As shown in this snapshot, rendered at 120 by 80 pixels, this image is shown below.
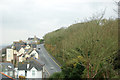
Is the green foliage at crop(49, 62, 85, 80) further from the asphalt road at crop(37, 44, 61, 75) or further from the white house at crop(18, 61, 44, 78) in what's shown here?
the asphalt road at crop(37, 44, 61, 75)

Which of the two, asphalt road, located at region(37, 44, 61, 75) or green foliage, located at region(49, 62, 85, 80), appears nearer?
green foliage, located at region(49, 62, 85, 80)

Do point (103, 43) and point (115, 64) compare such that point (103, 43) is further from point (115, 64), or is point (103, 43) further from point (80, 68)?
point (80, 68)

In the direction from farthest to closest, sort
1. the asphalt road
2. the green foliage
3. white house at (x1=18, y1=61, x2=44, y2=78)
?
the asphalt road, white house at (x1=18, y1=61, x2=44, y2=78), the green foliage

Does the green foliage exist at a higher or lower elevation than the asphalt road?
higher

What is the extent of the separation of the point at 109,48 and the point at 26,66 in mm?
7589

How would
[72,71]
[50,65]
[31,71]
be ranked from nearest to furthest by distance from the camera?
[72,71] < [31,71] < [50,65]

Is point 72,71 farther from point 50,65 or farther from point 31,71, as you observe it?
point 50,65

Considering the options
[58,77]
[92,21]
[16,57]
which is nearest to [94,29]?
[92,21]

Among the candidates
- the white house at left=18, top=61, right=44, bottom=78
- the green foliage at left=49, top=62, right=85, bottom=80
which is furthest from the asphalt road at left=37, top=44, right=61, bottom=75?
the green foliage at left=49, top=62, right=85, bottom=80

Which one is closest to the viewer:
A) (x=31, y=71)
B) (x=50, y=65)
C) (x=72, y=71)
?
(x=72, y=71)

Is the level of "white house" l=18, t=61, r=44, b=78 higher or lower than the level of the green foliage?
lower

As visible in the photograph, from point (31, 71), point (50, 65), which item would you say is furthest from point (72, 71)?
point (50, 65)

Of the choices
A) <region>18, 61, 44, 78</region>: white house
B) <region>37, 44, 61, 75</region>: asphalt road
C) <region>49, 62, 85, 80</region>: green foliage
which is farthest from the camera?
<region>37, 44, 61, 75</region>: asphalt road

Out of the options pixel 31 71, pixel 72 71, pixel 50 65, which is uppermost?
pixel 72 71
